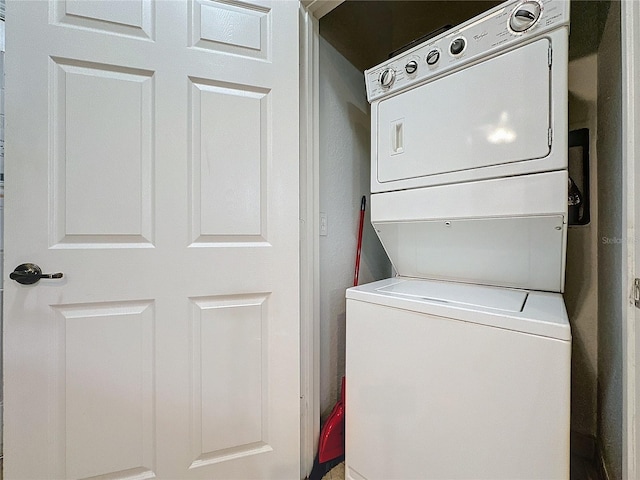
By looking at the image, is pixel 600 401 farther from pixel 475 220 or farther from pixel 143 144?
pixel 143 144

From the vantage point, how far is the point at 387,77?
4.47ft

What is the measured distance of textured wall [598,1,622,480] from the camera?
1.07 metres

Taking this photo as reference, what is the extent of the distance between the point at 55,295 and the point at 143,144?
62cm

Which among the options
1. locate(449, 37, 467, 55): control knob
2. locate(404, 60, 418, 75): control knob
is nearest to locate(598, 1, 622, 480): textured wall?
locate(449, 37, 467, 55): control knob

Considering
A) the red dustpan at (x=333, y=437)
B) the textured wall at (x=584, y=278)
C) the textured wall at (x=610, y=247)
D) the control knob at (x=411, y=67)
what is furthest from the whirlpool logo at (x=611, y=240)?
the red dustpan at (x=333, y=437)

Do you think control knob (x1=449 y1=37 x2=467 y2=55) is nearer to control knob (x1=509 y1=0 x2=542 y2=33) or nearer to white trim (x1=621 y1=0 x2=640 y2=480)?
control knob (x1=509 y1=0 x2=542 y2=33)

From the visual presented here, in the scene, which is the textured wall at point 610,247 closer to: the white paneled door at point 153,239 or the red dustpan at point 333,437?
the red dustpan at point 333,437

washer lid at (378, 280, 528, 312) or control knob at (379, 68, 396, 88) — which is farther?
control knob at (379, 68, 396, 88)

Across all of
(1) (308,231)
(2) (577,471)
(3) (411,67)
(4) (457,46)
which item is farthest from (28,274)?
(2) (577,471)

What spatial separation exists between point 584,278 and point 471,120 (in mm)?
997

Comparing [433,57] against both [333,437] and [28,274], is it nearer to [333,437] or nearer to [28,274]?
[28,274]

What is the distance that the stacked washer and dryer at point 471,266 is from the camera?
88 centimetres

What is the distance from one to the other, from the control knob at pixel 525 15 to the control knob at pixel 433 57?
26 cm

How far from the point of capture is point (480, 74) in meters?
1.12
